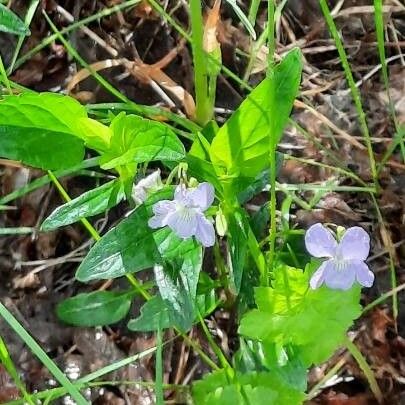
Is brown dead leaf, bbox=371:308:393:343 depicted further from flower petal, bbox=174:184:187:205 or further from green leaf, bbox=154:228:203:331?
flower petal, bbox=174:184:187:205

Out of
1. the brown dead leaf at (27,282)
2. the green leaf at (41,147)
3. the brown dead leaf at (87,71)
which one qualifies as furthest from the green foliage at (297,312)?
the brown dead leaf at (87,71)

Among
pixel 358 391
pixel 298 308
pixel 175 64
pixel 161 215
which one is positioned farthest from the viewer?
pixel 175 64

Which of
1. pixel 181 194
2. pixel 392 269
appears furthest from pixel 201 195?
pixel 392 269

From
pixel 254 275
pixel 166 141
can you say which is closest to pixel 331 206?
pixel 254 275

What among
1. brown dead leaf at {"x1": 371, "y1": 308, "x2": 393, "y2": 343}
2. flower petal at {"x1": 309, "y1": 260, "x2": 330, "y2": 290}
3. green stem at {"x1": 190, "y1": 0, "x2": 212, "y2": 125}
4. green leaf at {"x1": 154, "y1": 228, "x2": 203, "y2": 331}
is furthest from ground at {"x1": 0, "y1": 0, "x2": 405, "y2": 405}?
flower petal at {"x1": 309, "y1": 260, "x2": 330, "y2": 290}

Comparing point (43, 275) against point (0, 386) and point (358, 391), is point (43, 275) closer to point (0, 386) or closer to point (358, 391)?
point (0, 386)
